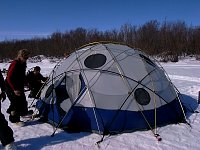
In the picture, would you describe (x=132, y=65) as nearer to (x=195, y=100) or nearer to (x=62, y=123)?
(x=62, y=123)

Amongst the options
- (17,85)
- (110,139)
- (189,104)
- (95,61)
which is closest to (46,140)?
(110,139)

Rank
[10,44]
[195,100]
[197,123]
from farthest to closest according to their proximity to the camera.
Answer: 1. [10,44]
2. [195,100]
3. [197,123]

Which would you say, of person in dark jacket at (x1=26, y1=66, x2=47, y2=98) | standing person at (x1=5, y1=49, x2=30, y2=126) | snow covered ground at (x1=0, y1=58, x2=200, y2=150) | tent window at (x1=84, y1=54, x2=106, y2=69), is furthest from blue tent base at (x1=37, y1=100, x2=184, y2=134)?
person in dark jacket at (x1=26, y1=66, x2=47, y2=98)

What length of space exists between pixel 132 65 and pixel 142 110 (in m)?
1.17

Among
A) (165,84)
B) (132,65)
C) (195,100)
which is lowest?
(195,100)

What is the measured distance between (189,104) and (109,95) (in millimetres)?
3082

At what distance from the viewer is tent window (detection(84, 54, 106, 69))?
7.01m

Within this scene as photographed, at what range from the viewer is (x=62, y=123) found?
259 inches

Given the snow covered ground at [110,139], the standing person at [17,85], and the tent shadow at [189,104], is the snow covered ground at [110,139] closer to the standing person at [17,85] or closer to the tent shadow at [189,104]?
the standing person at [17,85]

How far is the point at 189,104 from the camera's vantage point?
27.9ft

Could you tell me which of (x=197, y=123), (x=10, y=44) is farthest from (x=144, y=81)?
(x=10, y=44)

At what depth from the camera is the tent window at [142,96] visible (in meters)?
6.53

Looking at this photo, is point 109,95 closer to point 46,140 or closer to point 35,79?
point 46,140

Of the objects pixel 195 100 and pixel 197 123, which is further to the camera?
pixel 195 100
